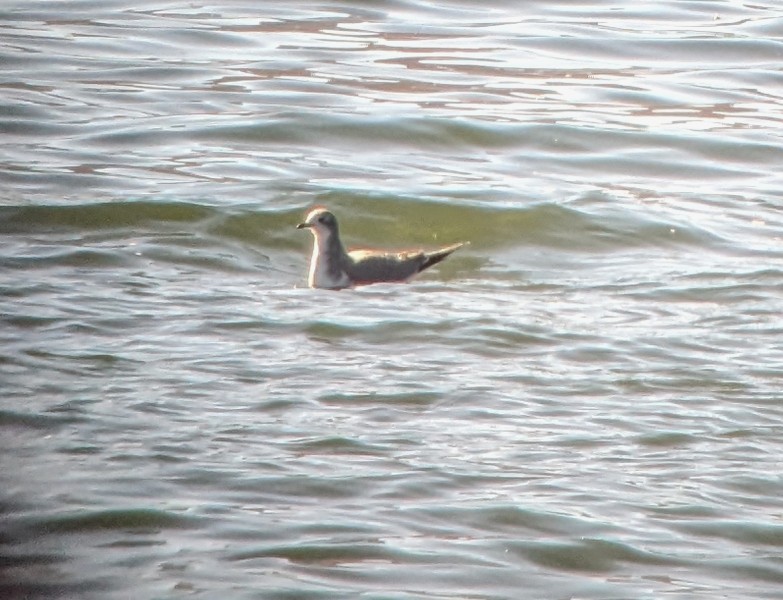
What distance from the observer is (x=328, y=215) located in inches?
434

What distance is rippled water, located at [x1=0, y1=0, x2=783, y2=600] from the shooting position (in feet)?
21.7

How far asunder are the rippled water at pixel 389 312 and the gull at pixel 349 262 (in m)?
0.13

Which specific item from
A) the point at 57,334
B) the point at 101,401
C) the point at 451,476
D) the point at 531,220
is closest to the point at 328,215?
the point at 531,220

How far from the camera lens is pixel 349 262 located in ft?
36.0

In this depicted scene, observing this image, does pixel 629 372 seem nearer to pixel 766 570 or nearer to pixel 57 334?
pixel 766 570

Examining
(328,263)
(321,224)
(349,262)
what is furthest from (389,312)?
(321,224)

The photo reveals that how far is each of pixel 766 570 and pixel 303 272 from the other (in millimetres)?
5440

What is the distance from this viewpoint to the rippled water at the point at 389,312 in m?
6.63

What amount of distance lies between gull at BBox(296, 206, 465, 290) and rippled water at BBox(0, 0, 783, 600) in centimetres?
13

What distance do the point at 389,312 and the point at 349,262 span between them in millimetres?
977

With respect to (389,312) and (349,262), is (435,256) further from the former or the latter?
(389,312)

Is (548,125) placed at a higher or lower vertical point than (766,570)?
higher

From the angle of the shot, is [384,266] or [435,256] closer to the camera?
[384,266]

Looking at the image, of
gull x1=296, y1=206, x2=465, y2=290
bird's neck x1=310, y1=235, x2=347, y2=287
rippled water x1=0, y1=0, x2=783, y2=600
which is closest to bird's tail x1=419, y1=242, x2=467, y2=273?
gull x1=296, y1=206, x2=465, y2=290
